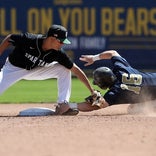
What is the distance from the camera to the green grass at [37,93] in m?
11.4

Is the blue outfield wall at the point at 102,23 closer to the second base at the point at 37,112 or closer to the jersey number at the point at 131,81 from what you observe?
the second base at the point at 37,112

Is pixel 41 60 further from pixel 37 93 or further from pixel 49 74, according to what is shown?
pixel 37 93

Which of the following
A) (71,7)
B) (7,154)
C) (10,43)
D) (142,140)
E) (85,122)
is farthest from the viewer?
(71,7)

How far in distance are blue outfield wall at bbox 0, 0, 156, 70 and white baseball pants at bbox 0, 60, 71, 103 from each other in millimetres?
10155

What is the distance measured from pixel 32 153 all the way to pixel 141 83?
10.1 feet

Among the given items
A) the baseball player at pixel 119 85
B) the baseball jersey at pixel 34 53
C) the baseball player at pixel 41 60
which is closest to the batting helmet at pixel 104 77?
the baseball player at pixel 119 85

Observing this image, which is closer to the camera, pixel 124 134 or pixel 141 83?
pixel 124 134

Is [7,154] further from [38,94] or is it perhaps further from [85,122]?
[38,94]

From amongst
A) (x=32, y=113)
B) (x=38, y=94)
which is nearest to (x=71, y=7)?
(x=38, y=94)

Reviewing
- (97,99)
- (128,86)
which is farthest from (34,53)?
(128,86)

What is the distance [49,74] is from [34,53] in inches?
18.7

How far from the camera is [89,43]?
18.4m

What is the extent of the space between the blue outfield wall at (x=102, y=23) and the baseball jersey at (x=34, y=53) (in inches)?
406

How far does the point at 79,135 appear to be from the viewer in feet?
20.4
